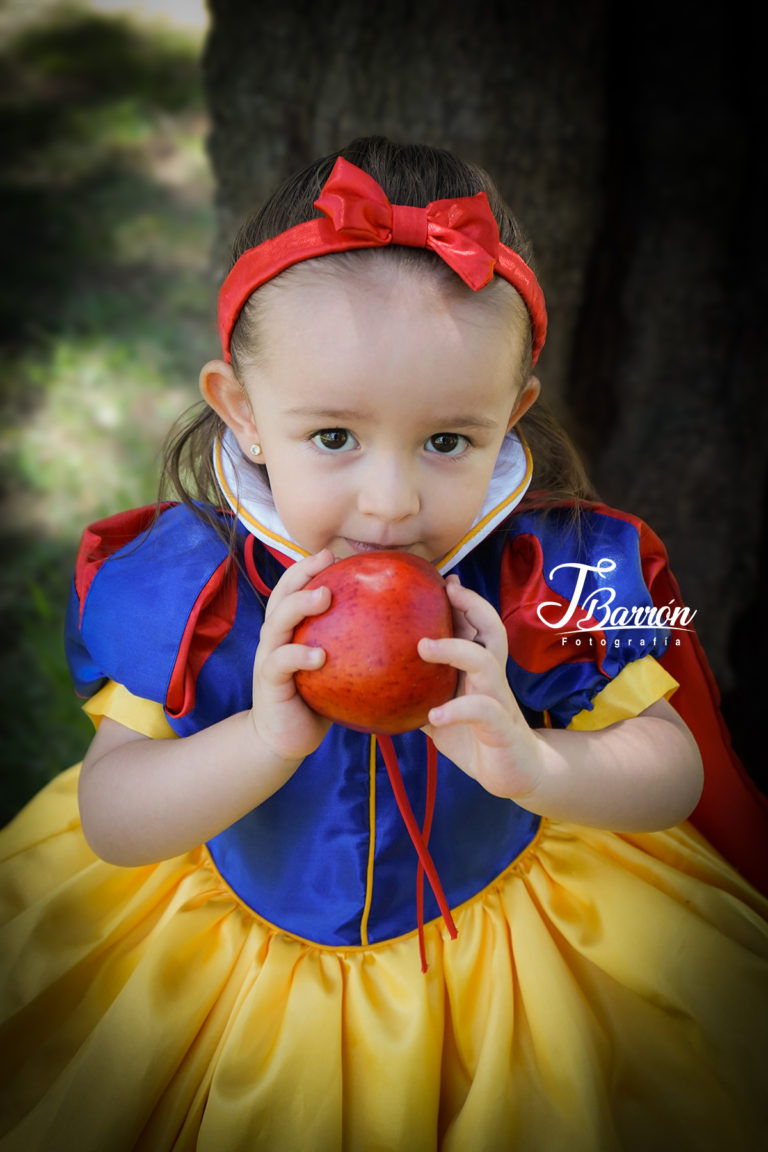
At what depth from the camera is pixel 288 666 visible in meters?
1.30

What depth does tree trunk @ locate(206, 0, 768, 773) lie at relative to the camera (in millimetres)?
2400

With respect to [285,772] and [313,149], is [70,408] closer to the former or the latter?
[313,149]

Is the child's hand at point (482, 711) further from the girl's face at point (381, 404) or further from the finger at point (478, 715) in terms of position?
the girl's face at point (381, 404)

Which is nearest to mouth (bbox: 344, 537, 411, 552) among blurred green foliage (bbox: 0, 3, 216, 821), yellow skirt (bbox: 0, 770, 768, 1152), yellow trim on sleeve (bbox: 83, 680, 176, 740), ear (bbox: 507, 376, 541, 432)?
ear (bbox: 507, 376, 541, 432)

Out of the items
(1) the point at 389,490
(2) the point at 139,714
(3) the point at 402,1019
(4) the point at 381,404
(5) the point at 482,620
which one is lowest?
(3) the point at 402,1019

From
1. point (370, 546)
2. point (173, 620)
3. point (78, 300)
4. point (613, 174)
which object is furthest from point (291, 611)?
point (78, 300)

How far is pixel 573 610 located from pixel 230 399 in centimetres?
70

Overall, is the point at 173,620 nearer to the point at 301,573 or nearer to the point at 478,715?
the point at 301,573

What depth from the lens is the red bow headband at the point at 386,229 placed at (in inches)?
53.9

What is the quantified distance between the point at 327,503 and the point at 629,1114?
42.3 inches

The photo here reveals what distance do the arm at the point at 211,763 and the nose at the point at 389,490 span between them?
0.10 metres

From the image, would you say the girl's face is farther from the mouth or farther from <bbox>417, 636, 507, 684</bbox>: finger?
<bbox>417, 636, 507, 684</bbox>: finger

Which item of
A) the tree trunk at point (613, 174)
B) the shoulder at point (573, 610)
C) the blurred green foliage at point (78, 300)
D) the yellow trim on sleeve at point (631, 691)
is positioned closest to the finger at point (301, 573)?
the shoulder at point (573, 610)

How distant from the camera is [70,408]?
3994 mm
